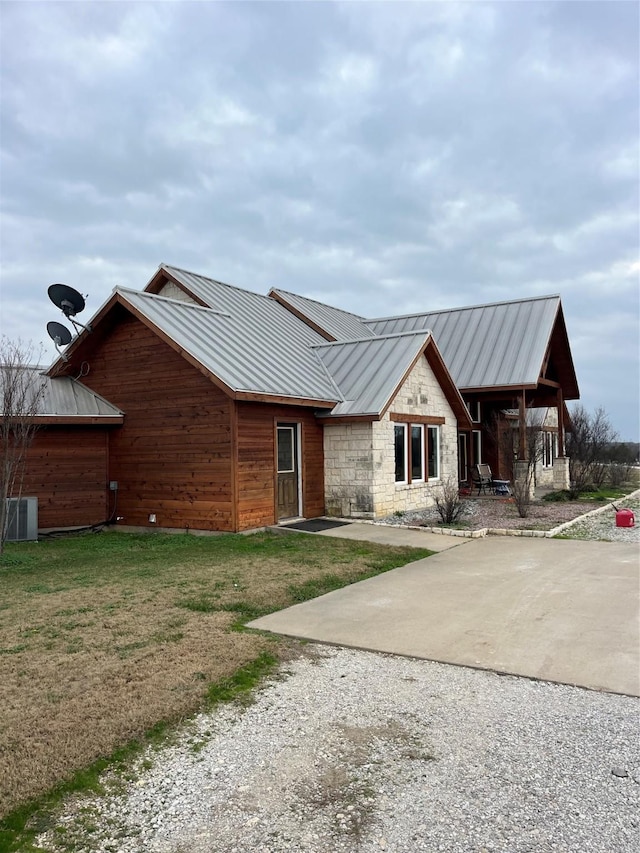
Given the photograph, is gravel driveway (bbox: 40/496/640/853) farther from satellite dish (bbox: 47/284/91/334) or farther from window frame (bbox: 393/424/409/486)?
satellite dish (bbox: 47/284/91/334)

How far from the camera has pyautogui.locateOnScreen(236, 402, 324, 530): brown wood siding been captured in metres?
12.7

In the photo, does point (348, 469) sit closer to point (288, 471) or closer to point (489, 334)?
point (288, 471)

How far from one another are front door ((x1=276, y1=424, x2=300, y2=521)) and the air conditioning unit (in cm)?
486

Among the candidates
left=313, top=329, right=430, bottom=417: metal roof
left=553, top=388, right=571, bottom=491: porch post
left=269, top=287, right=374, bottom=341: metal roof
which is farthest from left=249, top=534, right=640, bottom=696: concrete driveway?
left=553, top=388, right=571, bottom=491: porch post

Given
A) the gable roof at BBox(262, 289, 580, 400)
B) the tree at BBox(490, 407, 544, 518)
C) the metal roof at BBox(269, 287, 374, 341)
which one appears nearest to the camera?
the tree at BBox(490, 407, 544, 518)

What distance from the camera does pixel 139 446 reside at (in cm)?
1400

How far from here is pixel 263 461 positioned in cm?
1328

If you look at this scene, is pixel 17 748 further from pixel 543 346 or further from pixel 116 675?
pixel 543 346

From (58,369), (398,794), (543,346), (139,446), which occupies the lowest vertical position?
(398,794)

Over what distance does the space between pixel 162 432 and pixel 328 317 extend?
11.1 meters

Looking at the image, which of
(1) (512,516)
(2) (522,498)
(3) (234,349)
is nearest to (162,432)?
(3) (234,349)

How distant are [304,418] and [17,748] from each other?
11.0m

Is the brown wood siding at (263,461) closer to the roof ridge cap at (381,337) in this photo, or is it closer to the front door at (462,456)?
the roof ridge cap at (381,337)

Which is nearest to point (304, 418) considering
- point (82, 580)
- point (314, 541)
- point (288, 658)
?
point (314, 541)
